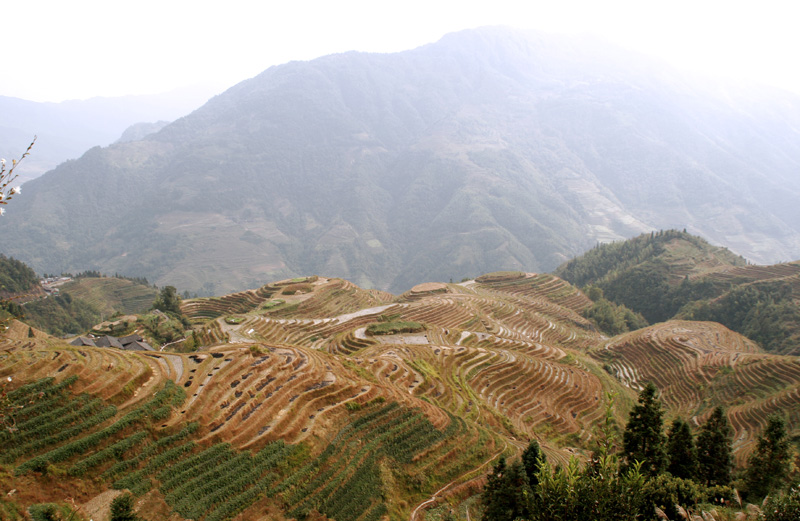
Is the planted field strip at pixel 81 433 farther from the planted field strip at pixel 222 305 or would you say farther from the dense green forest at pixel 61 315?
the dense green forest at pixel 61 315

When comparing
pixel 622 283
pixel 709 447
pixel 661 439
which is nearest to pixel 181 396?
pixel 661 439

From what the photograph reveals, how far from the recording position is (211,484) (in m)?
16.0

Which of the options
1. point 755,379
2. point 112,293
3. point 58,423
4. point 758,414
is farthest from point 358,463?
point 112,293

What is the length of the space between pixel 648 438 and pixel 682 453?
3.66m

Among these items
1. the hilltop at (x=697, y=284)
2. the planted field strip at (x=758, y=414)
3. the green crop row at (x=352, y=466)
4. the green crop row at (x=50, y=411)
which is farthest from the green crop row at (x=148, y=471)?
the hilltop at (x=697, y=284)

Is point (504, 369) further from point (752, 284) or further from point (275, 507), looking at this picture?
point (752, 284)

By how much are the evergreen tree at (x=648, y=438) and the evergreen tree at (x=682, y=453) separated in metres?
2.26

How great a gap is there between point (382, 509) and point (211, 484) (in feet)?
23.1

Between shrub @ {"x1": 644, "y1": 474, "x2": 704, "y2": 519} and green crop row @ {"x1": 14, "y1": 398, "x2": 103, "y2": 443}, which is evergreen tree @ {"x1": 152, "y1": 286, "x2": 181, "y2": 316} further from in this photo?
shrub @ {"x1": 644, "y1": 474, "x2": 704, "y2": 519}

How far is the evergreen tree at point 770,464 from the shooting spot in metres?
21.5

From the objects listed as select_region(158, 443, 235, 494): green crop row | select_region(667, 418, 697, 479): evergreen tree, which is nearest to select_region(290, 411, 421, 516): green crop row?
select_region(158, 443, 235, 494): green crop row

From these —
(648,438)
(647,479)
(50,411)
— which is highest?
(50,411)

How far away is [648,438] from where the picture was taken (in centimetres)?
2028

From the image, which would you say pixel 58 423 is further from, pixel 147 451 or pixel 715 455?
pixel 715 455
